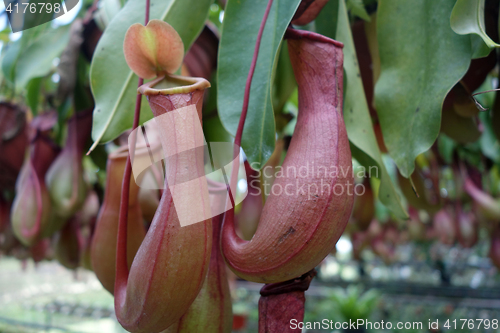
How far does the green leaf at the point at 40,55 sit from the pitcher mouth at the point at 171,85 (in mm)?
521

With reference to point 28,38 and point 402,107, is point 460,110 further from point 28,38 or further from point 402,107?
point 28,38

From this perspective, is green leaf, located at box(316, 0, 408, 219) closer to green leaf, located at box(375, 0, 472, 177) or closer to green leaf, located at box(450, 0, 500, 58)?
green leaf, located at box(375, 0, 472, 177)

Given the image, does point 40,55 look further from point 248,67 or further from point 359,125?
point 359,125

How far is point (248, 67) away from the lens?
451 millimetres

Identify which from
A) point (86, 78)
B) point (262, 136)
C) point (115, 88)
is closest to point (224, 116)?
point (262, 136)

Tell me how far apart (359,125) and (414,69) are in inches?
3.9

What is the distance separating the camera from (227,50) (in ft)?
1.52

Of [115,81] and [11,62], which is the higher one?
[115,81]

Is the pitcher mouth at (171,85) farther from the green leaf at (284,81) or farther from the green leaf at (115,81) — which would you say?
the green leaf at (284,81)

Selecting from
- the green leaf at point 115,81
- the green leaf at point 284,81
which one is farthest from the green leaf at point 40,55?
the green leaf at point 284,81

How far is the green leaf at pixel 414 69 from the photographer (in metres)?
0.41

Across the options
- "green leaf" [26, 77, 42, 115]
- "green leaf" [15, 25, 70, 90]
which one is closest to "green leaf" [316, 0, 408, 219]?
"green leaf" [15, 25, 70, 90]

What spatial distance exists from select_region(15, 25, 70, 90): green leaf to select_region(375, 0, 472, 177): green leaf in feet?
2.21

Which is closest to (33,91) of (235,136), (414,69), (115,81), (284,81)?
(115,81)
